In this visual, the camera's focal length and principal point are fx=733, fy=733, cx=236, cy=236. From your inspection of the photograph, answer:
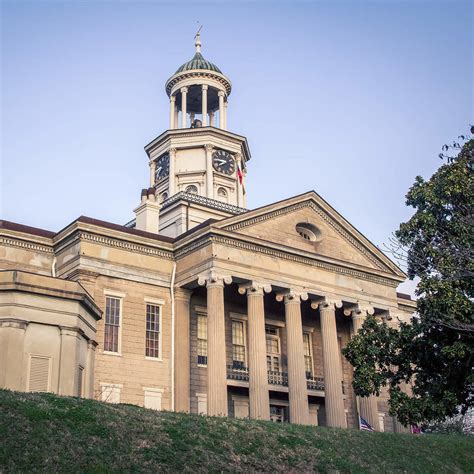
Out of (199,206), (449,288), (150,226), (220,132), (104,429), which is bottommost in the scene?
(104,429)

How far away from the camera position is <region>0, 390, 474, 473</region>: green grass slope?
50.5ft

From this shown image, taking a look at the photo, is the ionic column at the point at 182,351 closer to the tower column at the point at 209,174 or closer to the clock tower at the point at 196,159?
the clock tower at the point at 196,159

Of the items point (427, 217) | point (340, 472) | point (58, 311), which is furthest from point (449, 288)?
point (58, 311)

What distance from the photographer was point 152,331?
32.7 metres

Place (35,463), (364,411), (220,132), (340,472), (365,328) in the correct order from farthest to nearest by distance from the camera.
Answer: (220,132) → (364,411) → (365,328) → (340,472) → (35,463)

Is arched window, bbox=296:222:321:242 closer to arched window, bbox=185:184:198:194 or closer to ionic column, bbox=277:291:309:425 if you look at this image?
ionic column, bbox=277:291:309:425

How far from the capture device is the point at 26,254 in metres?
32.5

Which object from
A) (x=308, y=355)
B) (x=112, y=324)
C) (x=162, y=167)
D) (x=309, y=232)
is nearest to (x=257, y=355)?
(x=112, y=324)

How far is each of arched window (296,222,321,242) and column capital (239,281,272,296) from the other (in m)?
5.03

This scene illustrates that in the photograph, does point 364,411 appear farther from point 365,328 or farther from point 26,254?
point 26,254

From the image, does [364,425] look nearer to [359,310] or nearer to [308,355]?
[308,355]

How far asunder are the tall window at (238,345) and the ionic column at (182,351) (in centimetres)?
305

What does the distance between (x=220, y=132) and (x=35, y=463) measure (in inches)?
1358

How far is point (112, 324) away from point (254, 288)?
6445 mm
